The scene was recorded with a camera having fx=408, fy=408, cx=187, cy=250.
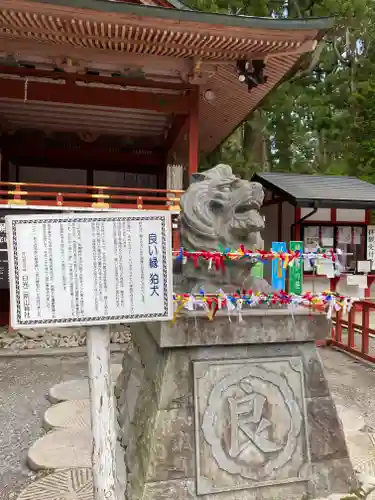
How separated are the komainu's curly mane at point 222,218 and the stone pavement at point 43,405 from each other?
1906 mm

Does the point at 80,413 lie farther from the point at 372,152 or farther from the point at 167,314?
the point at 372,152

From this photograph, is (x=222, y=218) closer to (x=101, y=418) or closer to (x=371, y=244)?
(x=101, y=418)

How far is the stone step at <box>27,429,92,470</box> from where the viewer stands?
11.4 feet

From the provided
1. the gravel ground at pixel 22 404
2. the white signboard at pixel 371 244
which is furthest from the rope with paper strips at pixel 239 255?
the white signboard at pixel 371 244

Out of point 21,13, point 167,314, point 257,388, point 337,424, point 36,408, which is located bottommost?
point 36,408

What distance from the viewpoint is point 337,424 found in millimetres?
2928

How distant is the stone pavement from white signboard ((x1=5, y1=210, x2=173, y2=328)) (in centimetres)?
168

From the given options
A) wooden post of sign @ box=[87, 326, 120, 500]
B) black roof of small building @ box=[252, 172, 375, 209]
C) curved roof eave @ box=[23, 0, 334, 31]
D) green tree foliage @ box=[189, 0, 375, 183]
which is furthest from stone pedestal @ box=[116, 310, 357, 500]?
green tree foliage @ box=[189, 0, 375, 183]

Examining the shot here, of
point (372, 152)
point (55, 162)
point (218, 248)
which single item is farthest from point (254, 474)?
point (372, 152)

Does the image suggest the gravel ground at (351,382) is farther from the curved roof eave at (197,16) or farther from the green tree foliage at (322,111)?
the green tree foliage at (322,111)

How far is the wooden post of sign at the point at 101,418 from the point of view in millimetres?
2283

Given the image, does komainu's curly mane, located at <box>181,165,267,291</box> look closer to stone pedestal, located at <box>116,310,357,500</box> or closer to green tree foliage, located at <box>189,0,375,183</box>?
stone pedestal, located at <box>116,310,357,500</box>

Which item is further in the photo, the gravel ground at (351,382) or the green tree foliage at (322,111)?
the green tree foliage at (322,111)

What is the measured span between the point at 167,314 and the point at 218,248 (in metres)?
0.99
